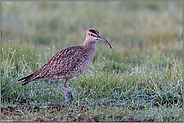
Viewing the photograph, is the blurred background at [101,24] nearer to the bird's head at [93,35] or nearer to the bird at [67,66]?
the bird's head at [93,35]

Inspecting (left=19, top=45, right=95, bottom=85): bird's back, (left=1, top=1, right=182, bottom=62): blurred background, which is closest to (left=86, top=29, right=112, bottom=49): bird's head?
(left=19, top=45, right=95, bottom=85): bird's back

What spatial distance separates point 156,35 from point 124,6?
4.54 meters

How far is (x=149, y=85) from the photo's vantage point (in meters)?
6.39

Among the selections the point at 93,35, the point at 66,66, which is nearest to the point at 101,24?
the point at 93,35

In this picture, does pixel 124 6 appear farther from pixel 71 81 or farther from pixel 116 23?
pixel 71 81

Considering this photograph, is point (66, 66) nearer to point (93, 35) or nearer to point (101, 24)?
point (93, 35)

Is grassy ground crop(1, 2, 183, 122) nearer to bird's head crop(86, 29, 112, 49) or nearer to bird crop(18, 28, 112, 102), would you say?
bird crop(18, 28, 112, 102)

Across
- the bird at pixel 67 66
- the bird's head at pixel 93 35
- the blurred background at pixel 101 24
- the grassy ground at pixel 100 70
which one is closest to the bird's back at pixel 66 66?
the bird at pixel 67 66

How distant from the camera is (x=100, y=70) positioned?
6984mm

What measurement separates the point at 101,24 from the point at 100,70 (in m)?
6.05

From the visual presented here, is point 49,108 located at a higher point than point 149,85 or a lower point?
lower

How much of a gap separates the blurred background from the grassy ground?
0.04 metres

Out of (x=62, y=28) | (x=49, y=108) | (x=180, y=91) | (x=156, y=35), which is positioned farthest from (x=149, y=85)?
(x=62, y=28)

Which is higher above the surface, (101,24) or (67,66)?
(101,24)
